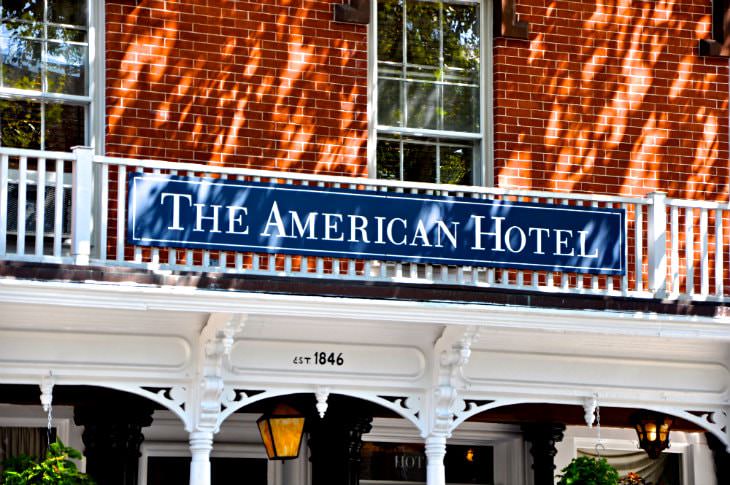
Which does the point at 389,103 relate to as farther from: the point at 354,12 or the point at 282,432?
the point at 282,432

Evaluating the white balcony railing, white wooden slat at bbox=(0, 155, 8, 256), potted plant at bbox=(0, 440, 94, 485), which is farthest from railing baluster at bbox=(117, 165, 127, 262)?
potted plant at bbox=(0, 440, 94, 485)

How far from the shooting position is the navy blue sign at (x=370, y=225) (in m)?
11.7

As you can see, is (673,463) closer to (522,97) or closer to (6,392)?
(522,97)

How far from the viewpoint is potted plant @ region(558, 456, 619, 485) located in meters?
12.7

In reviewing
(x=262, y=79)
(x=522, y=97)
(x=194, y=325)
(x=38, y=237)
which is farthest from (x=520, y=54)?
(x=38, y=237)

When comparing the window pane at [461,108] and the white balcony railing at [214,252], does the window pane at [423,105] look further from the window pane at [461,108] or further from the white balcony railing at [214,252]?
the white balcony railing at [214,252]

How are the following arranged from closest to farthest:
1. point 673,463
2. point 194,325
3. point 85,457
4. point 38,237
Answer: point 38,237 < point 194,325 < point 85,457 < point 673,463

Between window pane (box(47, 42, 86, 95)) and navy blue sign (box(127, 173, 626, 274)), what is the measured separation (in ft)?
6.15

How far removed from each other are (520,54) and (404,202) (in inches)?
107

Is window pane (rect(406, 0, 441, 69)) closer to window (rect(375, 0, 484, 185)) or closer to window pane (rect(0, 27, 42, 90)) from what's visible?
window (rect(375, 0, 484, 185))

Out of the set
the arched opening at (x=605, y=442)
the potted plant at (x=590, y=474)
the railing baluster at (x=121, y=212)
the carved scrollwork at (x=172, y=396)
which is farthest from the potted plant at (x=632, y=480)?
the railing baluster at (x=121, y=212)

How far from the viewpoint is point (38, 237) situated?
11367 millimetres

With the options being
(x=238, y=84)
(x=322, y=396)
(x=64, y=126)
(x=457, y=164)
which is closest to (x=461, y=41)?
(x=457, y=164)

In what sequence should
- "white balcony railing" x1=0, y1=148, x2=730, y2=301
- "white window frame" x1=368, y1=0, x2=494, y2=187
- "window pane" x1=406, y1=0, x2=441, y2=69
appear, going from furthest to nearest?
"window pane" x1=406, y1=0, x2=441, y2=69 < "white window frame" x1=368, y1=0, x2=494, y2=187 < "white balcony railing" x1=0, y1=148, x2=730, y2=301
